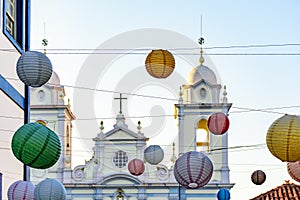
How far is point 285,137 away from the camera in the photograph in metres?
11.3

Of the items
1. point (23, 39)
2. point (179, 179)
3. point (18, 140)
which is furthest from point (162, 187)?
point (18, 140)

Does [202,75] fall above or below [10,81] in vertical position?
above

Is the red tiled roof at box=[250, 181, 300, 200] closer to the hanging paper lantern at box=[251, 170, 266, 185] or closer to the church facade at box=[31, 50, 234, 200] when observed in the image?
the hanging paper lantern at box=[251, 170, 266, 185]

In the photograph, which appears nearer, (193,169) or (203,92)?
(193,169)

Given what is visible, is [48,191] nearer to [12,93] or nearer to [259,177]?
[12,93]

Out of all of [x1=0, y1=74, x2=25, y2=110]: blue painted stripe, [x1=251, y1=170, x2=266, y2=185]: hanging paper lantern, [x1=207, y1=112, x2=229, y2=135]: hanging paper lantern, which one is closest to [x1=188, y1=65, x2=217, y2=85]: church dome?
[x1=251, y1=170, x2=266, y2=185]: hanging paper lantern

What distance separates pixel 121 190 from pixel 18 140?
2463 centimetres

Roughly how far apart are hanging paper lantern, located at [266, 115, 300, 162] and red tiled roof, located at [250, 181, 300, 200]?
1323cm

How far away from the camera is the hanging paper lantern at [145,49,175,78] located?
13.3 m

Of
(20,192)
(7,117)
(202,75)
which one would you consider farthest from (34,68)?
(202,75)

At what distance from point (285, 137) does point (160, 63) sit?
2750 millimetres

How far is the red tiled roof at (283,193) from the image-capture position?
969 inches

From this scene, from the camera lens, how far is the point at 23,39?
1611 cm

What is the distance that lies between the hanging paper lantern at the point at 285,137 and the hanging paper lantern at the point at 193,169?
1.79 meters
